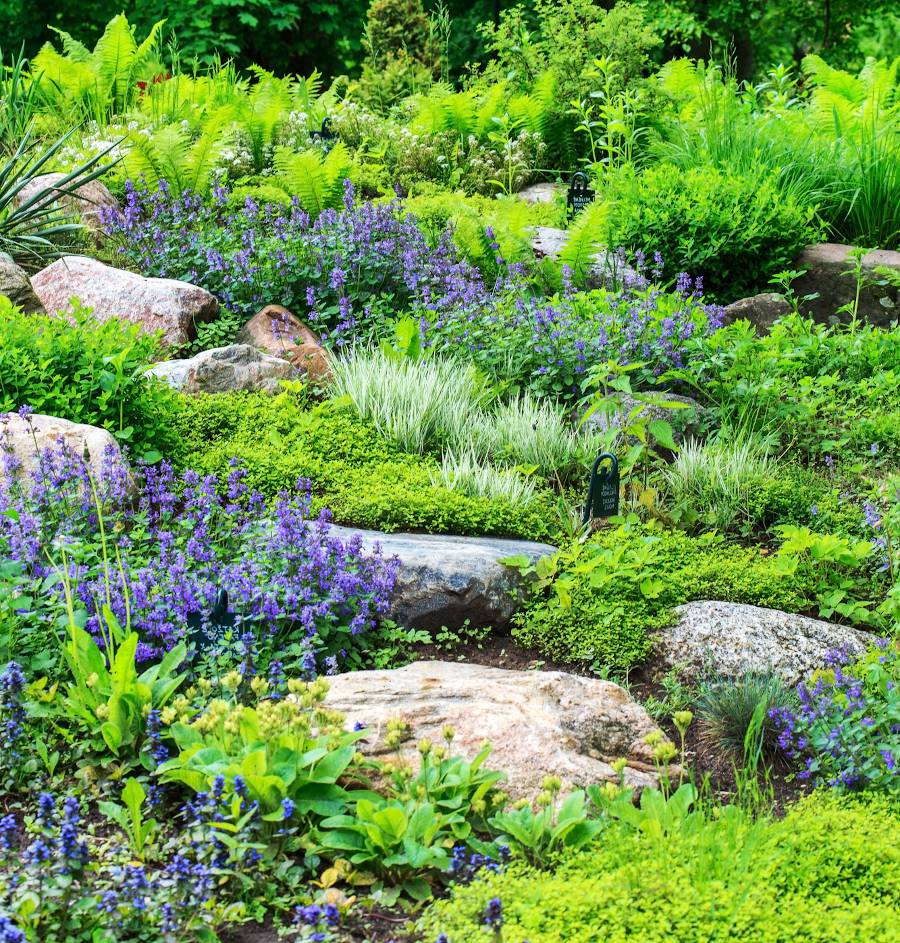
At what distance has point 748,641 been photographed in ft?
13.6

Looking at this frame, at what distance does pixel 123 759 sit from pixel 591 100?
9124 millimetres

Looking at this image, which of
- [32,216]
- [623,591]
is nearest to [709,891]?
[623,591]

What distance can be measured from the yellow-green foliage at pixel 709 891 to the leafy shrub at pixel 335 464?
2.22 metres

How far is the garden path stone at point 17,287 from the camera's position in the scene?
668cm

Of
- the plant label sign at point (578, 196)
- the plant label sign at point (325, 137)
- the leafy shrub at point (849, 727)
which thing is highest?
the plant label sign at point (578, 196)

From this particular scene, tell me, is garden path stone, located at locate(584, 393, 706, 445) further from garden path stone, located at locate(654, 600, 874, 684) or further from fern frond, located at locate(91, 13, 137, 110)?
fern frond, located at locate(91, 13, 137, 110)

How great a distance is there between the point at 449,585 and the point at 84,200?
5258 millimetres

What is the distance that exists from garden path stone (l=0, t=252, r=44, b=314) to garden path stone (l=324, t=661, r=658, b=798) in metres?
4.19

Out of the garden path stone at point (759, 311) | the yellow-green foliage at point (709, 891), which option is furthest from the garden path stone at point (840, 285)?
the yellow-green foliage at point (709, 891)

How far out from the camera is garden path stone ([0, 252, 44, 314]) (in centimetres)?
668

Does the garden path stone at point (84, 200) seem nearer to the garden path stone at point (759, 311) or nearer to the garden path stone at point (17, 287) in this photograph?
the garden path stone at point (17, 287)

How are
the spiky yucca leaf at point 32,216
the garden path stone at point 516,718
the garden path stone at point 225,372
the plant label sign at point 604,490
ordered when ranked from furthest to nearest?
1. the spiky yucca leaf at point 32,216
2. the garden path stone at point 225,372
3. the plant label sign at point 604,490
4. the garden path stone at point 516,718

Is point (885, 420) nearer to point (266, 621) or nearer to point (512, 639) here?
point (512, 639)

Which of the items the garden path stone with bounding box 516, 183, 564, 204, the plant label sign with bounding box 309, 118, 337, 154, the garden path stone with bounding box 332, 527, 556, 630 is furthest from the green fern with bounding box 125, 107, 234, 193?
the garden path stone with bounding box 332, 527, 556, 630
